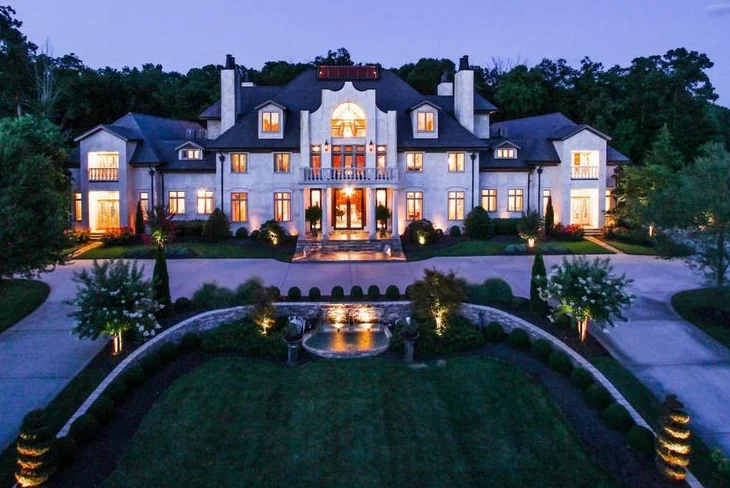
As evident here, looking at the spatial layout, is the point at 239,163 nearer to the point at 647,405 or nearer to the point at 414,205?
the point at 414,205

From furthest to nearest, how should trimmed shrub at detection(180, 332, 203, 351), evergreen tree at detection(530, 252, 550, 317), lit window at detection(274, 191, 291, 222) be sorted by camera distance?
lit window at detection(274, 191, 291, 222), evergreen tree at detection(530, 252, 550, 317), trimmed shrub at detection(180, 332, 203, 351)

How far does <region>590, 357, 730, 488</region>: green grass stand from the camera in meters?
10.3

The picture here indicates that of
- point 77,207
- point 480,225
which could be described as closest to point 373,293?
point 480,225

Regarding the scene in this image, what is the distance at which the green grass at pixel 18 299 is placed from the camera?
720 inches

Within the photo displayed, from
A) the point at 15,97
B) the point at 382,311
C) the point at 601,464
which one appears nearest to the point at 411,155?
the point at 382,311

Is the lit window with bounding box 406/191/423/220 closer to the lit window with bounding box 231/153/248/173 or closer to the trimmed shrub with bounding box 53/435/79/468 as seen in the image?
the lit window with bounding box 231/153/248/173

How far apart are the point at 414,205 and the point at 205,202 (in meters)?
12.3

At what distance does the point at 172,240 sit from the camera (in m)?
31.8

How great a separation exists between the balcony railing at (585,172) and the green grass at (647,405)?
22.8m

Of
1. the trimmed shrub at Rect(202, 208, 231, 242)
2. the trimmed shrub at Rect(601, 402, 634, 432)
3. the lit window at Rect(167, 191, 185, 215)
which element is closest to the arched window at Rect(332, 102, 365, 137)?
the trimmed shrub at Rect(202, 208, 231, 242)

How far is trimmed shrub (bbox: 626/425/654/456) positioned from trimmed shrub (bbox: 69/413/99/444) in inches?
400

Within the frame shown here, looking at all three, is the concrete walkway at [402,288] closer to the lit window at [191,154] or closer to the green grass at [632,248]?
the green grass at [632,248]

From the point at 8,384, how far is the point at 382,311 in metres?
10.5

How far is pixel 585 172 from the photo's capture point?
3588 centimetres
